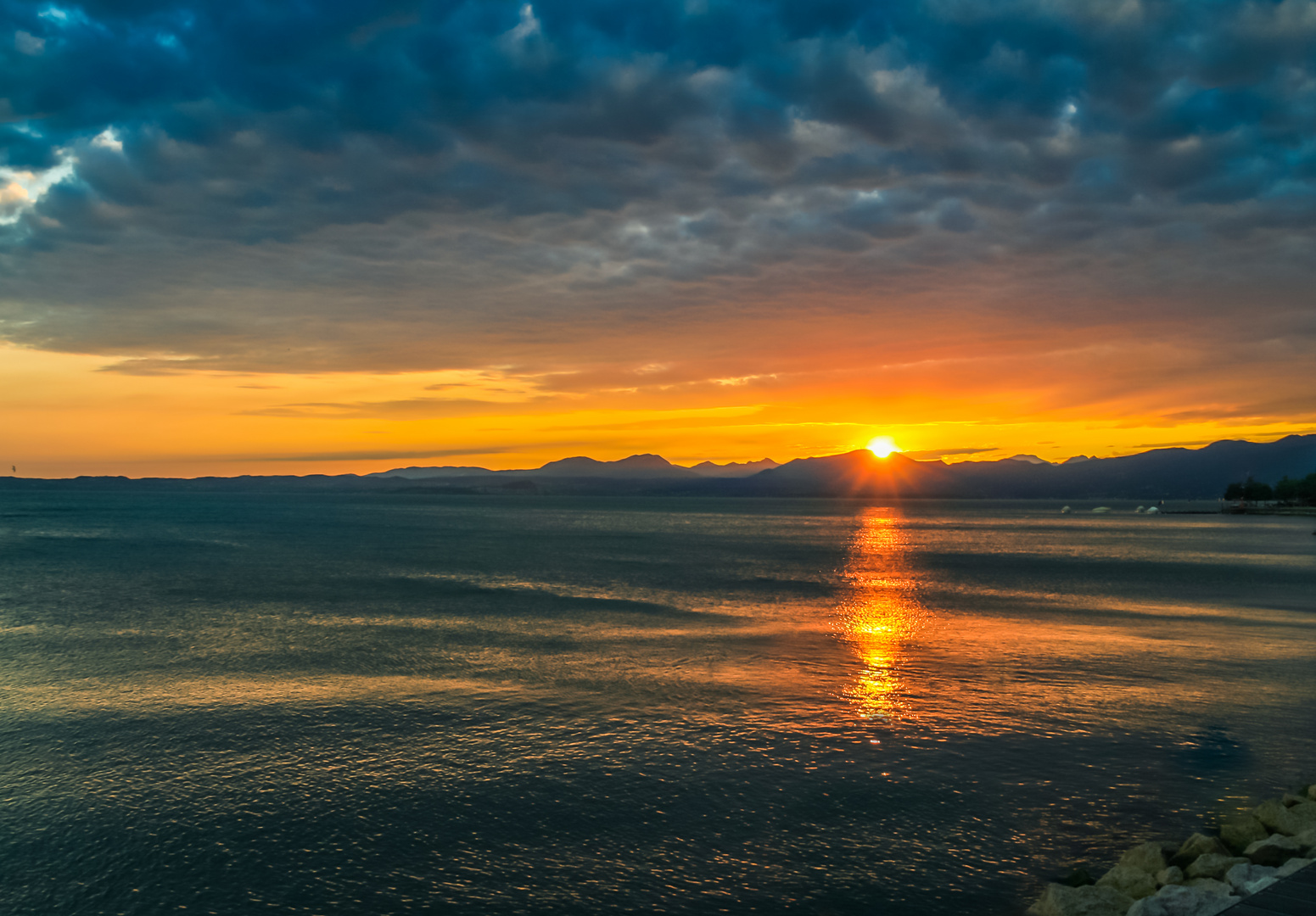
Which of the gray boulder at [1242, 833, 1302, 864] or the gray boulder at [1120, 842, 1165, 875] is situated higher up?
the gray boulder at [1242, 833, 1302, 864]

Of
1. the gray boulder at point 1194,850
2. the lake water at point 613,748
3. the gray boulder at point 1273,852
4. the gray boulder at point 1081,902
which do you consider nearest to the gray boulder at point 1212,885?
the gray boulder at point 1194,850

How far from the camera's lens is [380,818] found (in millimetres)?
15055

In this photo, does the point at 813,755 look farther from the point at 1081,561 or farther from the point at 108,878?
the point at 1081,561

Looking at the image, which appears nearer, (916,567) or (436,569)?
(436,569)

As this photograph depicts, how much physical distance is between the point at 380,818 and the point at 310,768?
332 cm

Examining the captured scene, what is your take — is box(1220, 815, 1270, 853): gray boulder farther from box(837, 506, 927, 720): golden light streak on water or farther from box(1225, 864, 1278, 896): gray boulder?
box(837, 506, 927, 720): golden light streak on water

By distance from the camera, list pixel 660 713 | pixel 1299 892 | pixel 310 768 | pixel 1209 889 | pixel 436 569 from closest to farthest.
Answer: pixel 1299 892
pixel 1209 889
pixel 310 768
pixel 660 713
pixel 436 569

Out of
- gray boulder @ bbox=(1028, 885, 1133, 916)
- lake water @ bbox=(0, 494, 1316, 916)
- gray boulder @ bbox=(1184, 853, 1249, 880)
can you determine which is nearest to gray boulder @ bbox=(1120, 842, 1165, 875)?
gray boulder @ bbox=(1184, 853, 1249, 880)

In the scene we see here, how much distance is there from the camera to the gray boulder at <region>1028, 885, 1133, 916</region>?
11586 millimetres

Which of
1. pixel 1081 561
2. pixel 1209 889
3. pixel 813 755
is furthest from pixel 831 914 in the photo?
pixel 1081 561

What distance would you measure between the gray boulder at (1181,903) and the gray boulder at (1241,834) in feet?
9.96

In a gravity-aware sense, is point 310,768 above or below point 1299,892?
below

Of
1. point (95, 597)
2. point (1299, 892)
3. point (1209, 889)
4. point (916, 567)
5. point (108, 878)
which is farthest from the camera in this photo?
point (916, 567)

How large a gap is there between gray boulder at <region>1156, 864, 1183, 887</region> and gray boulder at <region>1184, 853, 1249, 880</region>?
25 cm
